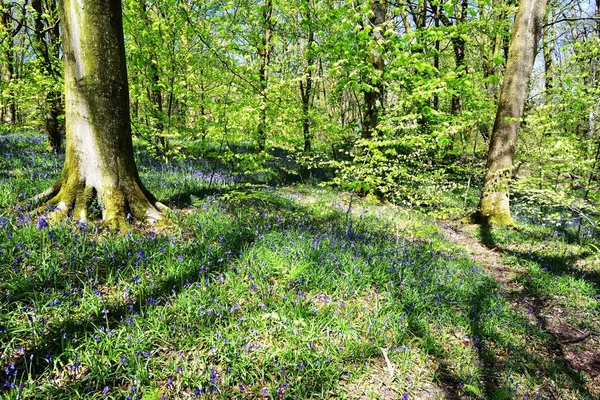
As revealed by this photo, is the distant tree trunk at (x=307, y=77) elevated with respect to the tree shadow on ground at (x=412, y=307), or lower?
elevated

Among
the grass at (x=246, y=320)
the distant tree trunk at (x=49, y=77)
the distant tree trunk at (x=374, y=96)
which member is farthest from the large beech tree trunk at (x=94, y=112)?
the distant tree trunk at (x=374, y=96)

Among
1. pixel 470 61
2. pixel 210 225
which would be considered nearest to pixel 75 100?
pixel 210 225

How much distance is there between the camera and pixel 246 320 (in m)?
3.07

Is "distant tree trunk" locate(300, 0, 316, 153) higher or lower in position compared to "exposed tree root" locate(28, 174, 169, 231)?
higher

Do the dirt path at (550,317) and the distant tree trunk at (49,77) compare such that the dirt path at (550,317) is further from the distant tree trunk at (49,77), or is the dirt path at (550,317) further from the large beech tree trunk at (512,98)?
the distant tree trunk at (49,77)

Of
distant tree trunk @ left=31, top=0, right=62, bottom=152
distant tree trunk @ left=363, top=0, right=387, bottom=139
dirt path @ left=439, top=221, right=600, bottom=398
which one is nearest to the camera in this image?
dirt path @ left=439, top=221, right=600, bottom=398

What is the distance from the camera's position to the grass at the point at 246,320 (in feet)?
7.88

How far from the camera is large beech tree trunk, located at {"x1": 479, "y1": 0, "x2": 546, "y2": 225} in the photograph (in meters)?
8.02

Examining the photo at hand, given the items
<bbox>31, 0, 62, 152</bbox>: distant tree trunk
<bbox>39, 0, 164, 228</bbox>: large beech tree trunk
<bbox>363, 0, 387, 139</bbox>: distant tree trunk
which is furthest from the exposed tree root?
<bbox>363, 0, 387, 139</bbox>: distant tree trunk

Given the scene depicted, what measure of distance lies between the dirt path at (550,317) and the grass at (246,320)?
5.7 inches

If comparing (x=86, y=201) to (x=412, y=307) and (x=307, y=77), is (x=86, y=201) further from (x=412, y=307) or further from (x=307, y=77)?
(x=307, y=77)

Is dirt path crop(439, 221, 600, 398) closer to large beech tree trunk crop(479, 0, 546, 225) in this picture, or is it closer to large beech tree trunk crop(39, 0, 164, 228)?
large beech tree trunk crop(479, 0, 546, 225)

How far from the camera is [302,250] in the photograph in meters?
4.39

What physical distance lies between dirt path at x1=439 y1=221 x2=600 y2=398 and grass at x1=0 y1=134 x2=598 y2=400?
0.47 feet
